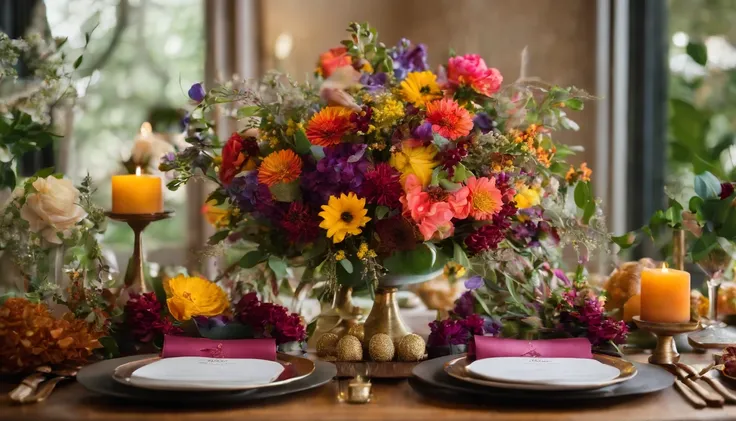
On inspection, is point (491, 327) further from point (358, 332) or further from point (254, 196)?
point (254, 196)

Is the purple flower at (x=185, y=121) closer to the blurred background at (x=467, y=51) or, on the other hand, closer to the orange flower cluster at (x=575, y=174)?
the orange flower cluster at (x=575, y=174)

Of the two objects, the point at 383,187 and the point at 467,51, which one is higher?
the point at 467,51

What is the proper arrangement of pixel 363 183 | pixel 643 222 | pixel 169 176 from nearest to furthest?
pixel 363 183 → pixel 169 176 → pixel 643 222

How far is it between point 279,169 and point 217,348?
274mm

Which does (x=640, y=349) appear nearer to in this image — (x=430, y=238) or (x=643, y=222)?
(x=430, y=238)

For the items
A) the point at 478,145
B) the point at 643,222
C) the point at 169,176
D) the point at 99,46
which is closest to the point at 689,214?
the point at 478,145

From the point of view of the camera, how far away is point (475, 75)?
4.84 feet

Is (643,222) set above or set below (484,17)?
below

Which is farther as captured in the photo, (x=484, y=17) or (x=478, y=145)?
(x=484, y=17)

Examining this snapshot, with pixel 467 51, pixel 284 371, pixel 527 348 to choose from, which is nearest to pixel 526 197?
pixel 527 348

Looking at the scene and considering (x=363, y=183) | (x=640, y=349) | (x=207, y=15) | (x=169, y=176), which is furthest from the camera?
(x=207, y=15)

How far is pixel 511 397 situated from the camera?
3.71 feet

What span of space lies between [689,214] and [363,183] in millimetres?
593

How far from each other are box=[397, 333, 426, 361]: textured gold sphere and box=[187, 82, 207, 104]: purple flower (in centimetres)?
53
